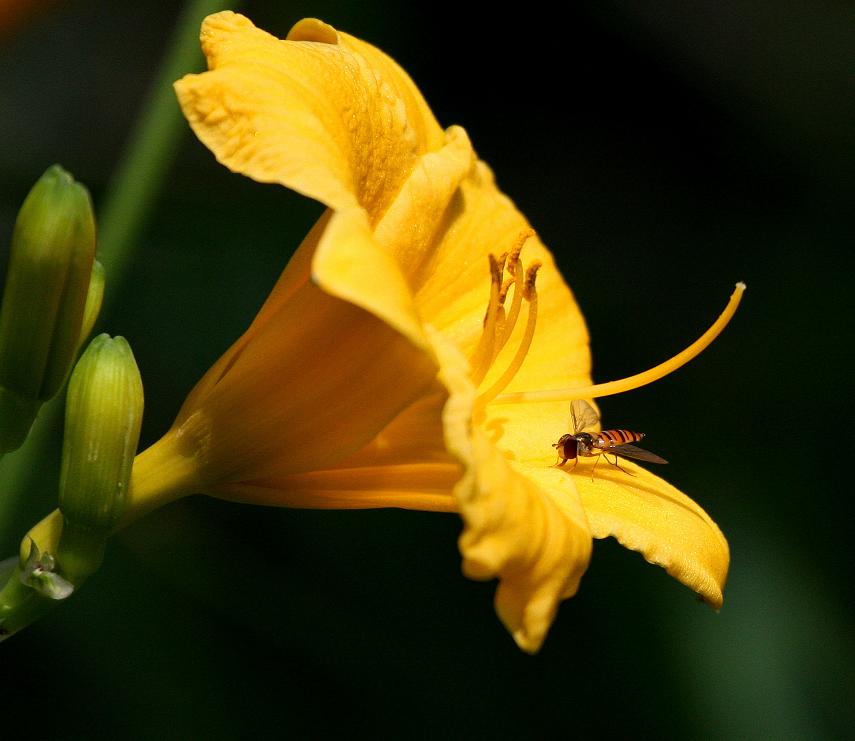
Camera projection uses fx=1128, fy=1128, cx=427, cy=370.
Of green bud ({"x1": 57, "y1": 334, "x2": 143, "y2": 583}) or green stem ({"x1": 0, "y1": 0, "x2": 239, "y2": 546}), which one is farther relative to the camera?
green stem ({"x1": 0, "y1": 0, "x2": 239, "y2": 546})

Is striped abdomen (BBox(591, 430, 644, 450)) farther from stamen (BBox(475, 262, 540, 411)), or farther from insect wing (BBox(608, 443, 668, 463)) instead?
stamen (BBox(475, 262, 540, 411))

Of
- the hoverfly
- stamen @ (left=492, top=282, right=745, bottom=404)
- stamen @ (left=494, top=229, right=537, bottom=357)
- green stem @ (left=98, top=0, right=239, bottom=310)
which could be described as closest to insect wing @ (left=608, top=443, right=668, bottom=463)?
the hoverfly

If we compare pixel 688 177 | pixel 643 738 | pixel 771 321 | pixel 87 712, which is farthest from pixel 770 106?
pixel 87 712

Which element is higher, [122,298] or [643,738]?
[122,298]

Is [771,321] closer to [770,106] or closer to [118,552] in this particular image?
[770,106]

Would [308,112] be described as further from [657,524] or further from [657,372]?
[657,524]

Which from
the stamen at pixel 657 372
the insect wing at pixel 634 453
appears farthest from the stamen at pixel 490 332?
the insect wing at pixel 634 453
